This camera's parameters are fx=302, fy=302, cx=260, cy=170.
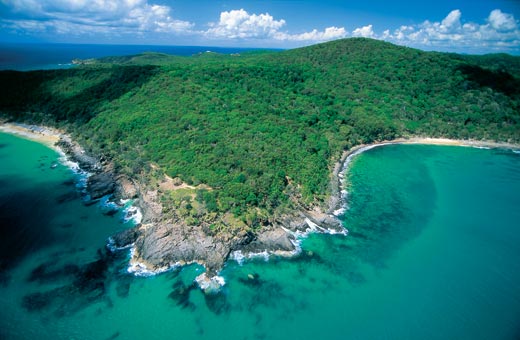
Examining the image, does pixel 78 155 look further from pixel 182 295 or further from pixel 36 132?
pixel 182 295

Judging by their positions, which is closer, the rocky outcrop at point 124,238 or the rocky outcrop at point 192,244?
the rocky outcrop at point 192,244

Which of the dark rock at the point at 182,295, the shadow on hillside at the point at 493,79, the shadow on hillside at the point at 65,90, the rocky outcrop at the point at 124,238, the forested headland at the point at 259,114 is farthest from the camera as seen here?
the shadow on hillside at the point at 493,79

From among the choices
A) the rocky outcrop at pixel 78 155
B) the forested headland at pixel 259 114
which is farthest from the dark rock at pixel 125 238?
the rocky outcrop at pixel 78 155

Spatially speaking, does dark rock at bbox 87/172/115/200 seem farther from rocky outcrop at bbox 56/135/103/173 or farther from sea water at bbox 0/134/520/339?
rocky outcrop at bbox 56/135/103/173

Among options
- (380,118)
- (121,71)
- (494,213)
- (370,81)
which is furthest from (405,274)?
(121,71)

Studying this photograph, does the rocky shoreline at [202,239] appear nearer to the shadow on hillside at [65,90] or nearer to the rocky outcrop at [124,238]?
the rocky outcrop at [124,238]

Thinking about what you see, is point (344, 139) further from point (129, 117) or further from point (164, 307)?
point (164, 307)

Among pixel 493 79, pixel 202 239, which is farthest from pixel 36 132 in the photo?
pixel 493 79
